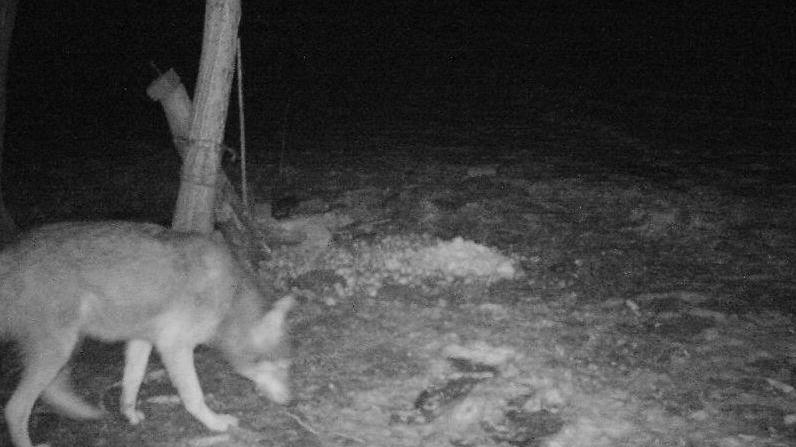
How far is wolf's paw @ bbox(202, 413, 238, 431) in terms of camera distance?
4406 millimetres

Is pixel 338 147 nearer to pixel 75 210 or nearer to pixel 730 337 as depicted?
pixel 75 210

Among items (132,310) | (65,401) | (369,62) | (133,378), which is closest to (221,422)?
(133,378)

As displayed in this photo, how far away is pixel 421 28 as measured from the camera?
34938 mm

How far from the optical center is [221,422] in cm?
444

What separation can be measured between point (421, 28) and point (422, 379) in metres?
31.9

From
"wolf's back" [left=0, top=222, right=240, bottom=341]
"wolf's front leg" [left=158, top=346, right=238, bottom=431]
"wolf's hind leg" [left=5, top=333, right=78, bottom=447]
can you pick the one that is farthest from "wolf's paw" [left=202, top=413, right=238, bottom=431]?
"wolf's hind leg" [left=5, top=333, right=78, bottom=447]

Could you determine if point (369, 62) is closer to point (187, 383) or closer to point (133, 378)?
point (133, 378)

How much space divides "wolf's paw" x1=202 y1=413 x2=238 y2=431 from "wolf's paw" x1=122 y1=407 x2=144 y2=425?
0.50 meters

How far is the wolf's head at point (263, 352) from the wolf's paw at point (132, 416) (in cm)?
69

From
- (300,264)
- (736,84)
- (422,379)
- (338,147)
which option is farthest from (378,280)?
(736,84)

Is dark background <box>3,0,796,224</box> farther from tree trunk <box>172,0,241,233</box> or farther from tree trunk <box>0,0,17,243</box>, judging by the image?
tree trunk <box>172,0,241,233</box>

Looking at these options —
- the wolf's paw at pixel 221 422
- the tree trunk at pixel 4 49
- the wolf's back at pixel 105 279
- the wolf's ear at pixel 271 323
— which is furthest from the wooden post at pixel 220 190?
the wolf's paw at pixel 221 422

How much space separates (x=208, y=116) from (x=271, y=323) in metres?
2.02

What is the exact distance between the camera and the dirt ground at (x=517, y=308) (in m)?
4.53
